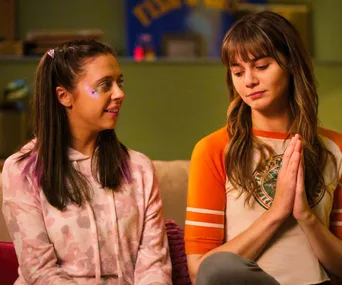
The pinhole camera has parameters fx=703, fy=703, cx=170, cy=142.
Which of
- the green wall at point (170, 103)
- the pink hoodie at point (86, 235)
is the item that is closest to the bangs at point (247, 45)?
the pink hoodie at point (86, 235)

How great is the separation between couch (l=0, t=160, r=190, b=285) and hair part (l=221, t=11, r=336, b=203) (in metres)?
0.30

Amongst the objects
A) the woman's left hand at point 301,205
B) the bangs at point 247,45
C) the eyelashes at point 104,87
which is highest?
the bangs at point 247,45

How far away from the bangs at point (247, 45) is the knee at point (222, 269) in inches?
20.9

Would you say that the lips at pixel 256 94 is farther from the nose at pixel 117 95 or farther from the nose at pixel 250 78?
the nose at pixel 117 95

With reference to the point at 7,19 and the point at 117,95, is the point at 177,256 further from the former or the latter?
the point at 7,19

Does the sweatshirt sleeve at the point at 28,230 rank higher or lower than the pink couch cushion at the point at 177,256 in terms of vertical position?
higher

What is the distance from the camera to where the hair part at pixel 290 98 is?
1712 millimetres

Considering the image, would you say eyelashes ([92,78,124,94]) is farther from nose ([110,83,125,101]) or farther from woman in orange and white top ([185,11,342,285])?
woman in orange and white top ([185,11,342,285])

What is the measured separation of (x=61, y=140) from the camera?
1786mm

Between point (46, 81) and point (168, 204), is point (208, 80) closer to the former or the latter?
point (168, 204)

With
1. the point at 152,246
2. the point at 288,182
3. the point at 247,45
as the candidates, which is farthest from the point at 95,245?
the point at 247,45

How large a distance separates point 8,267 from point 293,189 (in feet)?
2.71

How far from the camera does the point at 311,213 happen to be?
65.1 inches

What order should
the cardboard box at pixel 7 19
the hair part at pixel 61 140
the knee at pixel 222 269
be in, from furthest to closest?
the cardboard box at pixel 7 19
the hair part at pixel 61 140
the knee at pixel 222 269
